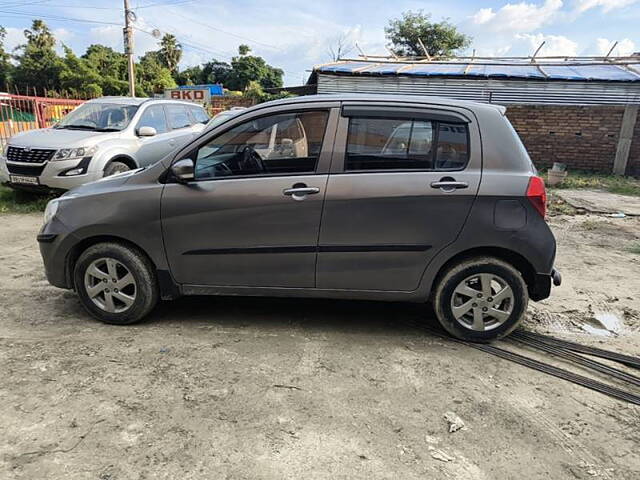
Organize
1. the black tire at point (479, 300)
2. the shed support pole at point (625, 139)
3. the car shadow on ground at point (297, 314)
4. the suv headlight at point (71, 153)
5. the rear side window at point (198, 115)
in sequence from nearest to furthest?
1. the black tire at point (479, 300)
2. the car shadow on ground at point (297, 314)
3. the suv headlight at point (71, 153)
4. the rear side window at point (198, 115)
5. the shed support pole at point (625, 139)

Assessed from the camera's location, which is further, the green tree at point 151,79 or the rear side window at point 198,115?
the green tree at point 151,79

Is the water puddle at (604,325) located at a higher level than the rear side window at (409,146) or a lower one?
lower

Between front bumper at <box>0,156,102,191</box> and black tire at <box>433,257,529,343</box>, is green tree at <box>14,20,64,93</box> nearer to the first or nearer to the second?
front bumper at <box>0,156,102,191</box>

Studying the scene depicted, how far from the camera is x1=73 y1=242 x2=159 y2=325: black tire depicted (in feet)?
11.3

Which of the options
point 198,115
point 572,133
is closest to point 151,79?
point 198,115

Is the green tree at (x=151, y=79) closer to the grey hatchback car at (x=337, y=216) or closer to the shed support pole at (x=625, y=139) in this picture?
the shed support pole at (x=625, y=139)

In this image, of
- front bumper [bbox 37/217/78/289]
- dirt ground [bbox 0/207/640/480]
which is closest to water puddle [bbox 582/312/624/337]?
dirt ground [bbox 0/207/640/480]

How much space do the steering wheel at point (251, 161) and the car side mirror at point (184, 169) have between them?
364mm

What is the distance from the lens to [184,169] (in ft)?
10.8

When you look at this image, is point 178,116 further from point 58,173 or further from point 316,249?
point 316,249

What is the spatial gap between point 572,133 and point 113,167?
39.9 ft

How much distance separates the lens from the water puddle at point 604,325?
3.75 metres

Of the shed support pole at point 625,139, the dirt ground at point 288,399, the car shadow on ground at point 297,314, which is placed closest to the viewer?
the dirt ground at point 288,399

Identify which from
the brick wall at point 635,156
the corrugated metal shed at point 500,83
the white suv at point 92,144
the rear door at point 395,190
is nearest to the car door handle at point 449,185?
the rear door at point 395,190
